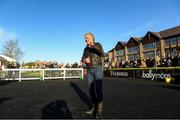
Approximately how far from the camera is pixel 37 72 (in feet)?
79.0

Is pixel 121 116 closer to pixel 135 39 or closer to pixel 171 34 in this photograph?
pixel 171 34

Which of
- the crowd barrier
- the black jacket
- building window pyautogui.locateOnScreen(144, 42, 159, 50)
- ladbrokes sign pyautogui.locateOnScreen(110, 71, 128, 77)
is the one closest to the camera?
the black jacket

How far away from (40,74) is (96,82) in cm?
1867

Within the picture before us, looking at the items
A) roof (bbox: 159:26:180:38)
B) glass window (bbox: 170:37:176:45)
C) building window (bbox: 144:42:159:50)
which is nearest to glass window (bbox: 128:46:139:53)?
building window (bbox: 144:42:159:50)

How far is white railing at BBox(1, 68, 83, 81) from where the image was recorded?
2261 cm

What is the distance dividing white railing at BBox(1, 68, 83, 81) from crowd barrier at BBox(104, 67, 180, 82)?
428 cm

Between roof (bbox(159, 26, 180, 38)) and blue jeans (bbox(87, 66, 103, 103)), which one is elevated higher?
roof (bbox(159, 26, 180, 38))

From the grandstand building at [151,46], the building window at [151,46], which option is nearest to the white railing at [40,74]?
the grandstand building at [151,46]

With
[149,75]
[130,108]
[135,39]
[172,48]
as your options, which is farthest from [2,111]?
[135,39]

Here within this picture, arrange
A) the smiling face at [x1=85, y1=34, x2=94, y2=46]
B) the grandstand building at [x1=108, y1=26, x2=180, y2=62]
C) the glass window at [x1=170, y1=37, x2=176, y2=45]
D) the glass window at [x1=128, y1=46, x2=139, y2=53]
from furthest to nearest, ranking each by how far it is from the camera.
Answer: the glass window at [x1=128, y1=46, x2=139, y2=53] < the grandstand building at [x1=108, y1=26, x2=180, y2=62] < the glass window at [x1=170, y1=37, x2=176, y2=45] < the smiling face at [x1=85, y1=34, x2=94, y2=46]

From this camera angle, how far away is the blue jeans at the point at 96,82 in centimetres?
529

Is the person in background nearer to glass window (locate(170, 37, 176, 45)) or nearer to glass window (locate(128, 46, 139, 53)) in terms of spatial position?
glass window (locate(170, 37, 176, 45))

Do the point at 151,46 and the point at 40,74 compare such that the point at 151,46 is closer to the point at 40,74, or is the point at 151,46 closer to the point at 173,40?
the point at 173,40

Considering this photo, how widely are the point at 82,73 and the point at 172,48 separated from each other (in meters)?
46.4
